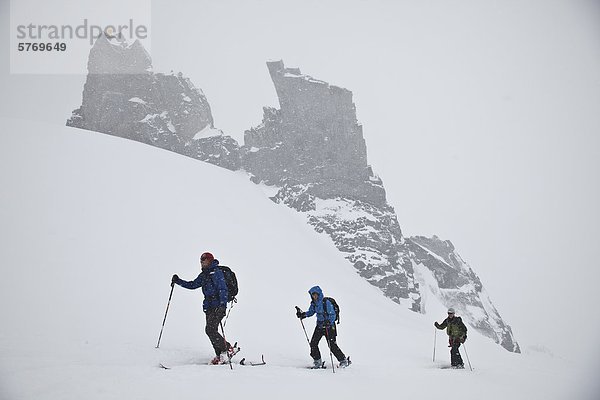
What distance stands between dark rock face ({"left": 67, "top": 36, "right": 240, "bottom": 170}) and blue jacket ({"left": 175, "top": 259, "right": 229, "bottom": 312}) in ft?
190

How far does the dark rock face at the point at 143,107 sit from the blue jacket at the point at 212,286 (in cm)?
5796

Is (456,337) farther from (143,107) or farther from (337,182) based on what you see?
(143,107)

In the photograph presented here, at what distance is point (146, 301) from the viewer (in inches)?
413

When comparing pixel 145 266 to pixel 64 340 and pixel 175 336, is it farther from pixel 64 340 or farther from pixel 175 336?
pixel 64 340

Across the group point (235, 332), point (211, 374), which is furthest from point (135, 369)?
point (235, 332)

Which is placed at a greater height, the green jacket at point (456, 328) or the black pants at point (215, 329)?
the black pants at point (215, 329)

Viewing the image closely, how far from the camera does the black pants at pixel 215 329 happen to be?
22.4 feet

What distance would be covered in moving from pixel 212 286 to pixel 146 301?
4.71 metres

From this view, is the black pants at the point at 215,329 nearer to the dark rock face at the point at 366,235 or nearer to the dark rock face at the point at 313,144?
the dark rock face at the point at 366,235

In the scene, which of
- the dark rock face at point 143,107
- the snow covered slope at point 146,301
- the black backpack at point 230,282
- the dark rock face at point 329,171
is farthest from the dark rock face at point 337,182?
the black backpack at point 230,282

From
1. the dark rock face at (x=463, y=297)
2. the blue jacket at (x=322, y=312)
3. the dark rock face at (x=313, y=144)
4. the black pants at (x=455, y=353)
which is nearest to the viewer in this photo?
the blue jacket at (x=322, y=312)

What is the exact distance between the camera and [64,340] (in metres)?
7.17

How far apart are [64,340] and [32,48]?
133ft

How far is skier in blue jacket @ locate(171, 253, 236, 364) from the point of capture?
6.86 metres
